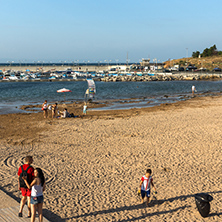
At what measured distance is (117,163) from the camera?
11836mm

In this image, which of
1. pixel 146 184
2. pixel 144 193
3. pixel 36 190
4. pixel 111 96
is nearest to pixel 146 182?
pixel 146 184

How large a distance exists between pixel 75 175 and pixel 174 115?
44.8 feet

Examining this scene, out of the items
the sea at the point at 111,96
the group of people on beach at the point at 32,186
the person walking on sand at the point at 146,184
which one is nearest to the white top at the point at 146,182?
the person walking on sand at the point at 146,184

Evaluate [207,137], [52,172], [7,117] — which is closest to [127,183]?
[52,172]

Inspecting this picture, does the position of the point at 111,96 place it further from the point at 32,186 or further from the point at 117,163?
the point at 32,186

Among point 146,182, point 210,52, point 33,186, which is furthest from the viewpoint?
point 210,52

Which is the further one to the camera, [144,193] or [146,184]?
[144,193]

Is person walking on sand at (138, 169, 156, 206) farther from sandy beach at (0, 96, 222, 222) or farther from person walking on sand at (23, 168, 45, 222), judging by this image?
person walking on sand at (23, 168, 45, 222)

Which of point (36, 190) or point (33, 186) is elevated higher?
point (33, 186)

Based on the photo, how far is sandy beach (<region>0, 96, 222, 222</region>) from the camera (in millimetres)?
8180

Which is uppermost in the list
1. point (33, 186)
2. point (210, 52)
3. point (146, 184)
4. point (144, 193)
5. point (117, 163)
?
point (210, 52)

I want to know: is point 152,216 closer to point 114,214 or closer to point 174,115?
point 114,214

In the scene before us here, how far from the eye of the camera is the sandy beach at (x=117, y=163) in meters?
8.18

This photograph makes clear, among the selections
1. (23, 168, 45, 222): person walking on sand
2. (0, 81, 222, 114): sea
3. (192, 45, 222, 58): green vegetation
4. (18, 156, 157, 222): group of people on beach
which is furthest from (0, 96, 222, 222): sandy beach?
(192, 45, 222, 58): green vegetation
